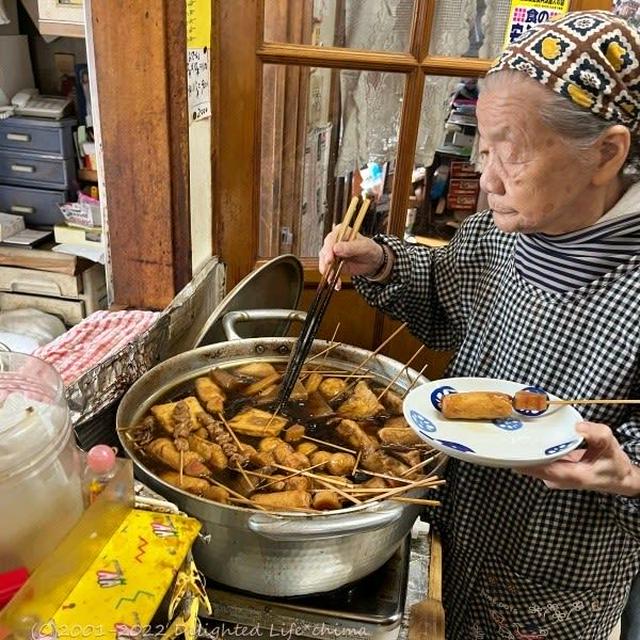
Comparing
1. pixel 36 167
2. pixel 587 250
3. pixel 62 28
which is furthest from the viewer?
pixel 36 167

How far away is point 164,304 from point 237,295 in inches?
11.0

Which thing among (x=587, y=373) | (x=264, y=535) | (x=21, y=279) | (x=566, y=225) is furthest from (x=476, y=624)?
(x=21, y=279)

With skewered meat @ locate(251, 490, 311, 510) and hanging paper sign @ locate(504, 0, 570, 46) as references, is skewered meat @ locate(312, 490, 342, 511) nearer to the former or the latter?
skewered meat @ locate(251, 490, 311, 510)

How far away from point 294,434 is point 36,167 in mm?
1911

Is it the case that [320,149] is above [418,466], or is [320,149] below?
above

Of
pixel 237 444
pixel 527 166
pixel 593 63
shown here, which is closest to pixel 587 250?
pixel 527 166

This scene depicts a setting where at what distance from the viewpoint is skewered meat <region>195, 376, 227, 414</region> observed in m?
1.46

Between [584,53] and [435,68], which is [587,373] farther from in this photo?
[435,68]

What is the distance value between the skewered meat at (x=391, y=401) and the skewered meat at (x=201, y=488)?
0.51 meters

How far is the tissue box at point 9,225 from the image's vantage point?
8.20ft

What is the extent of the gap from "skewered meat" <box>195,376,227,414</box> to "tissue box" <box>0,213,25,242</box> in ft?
4.74

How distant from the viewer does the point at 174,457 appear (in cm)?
128

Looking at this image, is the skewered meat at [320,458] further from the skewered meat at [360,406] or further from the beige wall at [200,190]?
the beige wall at [200,190]

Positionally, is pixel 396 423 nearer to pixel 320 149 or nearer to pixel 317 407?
pixel 317 407
